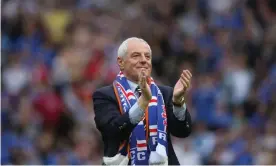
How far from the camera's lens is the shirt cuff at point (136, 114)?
7840mm

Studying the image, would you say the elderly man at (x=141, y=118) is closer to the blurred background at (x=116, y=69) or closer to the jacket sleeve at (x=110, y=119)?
the jacket sleeve at (x=110, y=119)

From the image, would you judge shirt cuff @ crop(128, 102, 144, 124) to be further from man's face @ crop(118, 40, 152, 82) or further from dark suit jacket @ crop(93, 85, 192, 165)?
man's face @ crop(118, 40, 152, 82)

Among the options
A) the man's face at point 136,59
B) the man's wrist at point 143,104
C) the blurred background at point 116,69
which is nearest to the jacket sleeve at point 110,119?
the man's wrist at point 143,104

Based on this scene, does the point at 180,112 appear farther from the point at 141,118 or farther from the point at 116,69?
the point at 116,69

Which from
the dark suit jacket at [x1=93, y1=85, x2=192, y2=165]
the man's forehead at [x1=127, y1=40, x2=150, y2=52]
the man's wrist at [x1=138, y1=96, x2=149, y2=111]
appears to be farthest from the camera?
the man's forehead at [x1=127, y1=40, x2=150, y2=52]

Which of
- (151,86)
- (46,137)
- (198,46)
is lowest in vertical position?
(46,137)

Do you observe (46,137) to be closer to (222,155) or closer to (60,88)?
(60,88)

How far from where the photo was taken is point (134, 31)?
53.6 feet

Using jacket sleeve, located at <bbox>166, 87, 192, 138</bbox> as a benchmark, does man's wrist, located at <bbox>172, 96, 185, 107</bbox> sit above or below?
above

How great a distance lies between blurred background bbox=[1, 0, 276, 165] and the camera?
14.2 meters

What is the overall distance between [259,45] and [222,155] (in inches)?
91.8

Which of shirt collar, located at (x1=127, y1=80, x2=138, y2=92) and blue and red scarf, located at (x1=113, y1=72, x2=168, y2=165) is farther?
shirt collar, located at (x1=127, y1=80, x2=138, y2=92)

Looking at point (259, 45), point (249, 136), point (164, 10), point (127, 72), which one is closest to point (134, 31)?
point (164, 10)

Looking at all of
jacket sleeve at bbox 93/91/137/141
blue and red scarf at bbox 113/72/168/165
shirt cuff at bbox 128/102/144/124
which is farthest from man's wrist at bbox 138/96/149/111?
blue and red scarf at bbox 113/72/168/165
